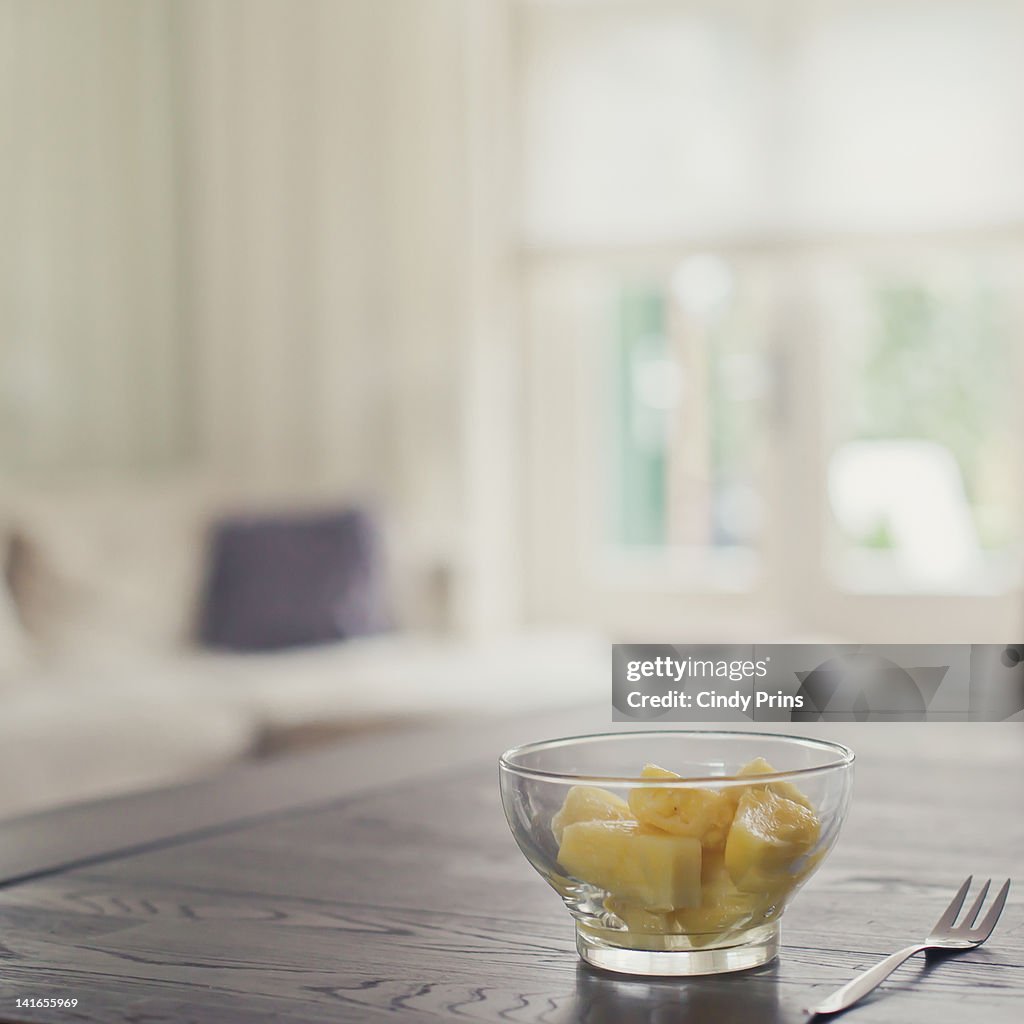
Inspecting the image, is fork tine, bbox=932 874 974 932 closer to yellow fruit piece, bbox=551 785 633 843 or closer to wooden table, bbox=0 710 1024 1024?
wooden table, bbox=0 710 1024 1024

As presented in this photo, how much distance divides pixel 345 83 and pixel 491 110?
370 mm

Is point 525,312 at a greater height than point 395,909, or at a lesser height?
greater

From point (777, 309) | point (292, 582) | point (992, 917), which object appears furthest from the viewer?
point (777, 309)

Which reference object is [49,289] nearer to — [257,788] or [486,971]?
[257,788]

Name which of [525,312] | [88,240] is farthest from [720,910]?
[88,240]

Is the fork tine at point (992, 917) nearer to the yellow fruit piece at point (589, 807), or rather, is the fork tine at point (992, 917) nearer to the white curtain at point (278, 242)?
the yellow fruit piece at point (589, 807)

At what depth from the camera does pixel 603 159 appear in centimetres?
386

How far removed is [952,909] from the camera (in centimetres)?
74

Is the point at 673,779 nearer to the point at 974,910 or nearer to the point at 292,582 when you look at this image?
the point at 974,910

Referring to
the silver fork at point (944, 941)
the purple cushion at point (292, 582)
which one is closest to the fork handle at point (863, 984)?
the silver fork at point (944, 941)

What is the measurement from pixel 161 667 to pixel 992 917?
253 cm

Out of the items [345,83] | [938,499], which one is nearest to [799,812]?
[938,499]

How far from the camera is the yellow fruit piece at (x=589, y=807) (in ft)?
2.10

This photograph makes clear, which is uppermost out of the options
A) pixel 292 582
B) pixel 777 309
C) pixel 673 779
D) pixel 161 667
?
pixel 777 309
